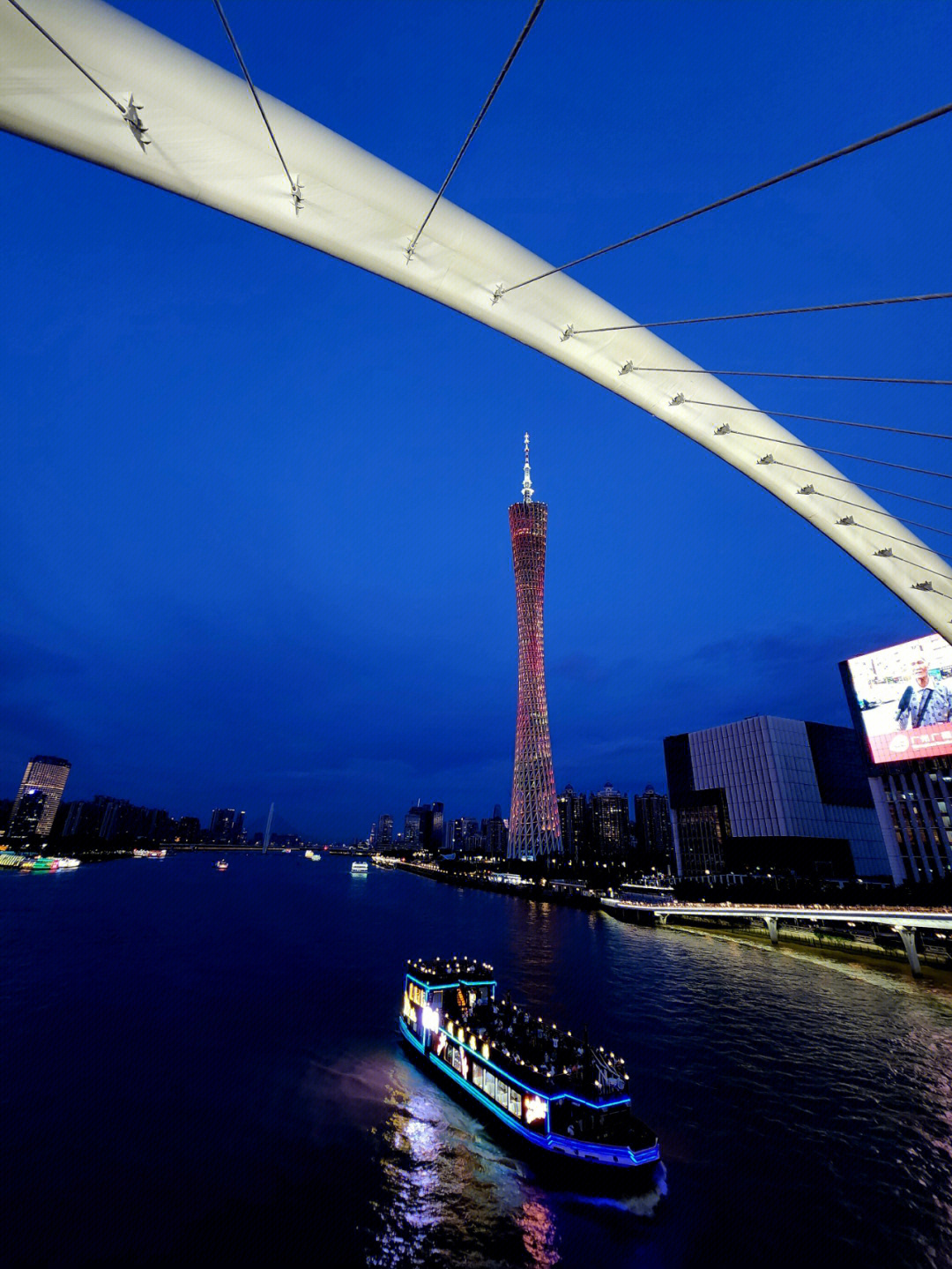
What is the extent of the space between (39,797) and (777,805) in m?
160

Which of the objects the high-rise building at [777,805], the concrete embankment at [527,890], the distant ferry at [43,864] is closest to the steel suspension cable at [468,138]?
the concrete embankment at [527,890]

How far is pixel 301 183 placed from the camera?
2.80 m

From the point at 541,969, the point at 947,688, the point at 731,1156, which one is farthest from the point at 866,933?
the point at 731,1156

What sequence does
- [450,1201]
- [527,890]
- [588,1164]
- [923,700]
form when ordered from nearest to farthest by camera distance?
[450,1201], [588,1164], [923,700], [527,890]

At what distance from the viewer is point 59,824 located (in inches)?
5969

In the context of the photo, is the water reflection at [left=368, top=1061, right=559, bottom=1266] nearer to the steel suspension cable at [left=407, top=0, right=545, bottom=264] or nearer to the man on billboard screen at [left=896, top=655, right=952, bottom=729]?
the steel suspension cable at [left=407, top=0, right=545, bottom=264]

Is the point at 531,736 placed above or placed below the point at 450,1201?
above

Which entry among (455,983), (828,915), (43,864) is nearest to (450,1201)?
(455,983)

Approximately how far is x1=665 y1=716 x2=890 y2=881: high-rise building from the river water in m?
42.3

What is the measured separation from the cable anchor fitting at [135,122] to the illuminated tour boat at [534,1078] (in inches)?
598

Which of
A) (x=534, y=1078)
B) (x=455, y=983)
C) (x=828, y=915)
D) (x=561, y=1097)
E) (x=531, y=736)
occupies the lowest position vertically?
(x=561, y=1097)

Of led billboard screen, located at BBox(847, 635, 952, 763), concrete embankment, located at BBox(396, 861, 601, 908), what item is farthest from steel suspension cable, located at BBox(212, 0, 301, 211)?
concrete embankment, located at BBox(396, 861, 601, 908)

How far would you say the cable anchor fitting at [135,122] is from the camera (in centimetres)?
238

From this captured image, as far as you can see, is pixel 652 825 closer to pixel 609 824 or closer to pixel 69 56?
pixel 609 824
